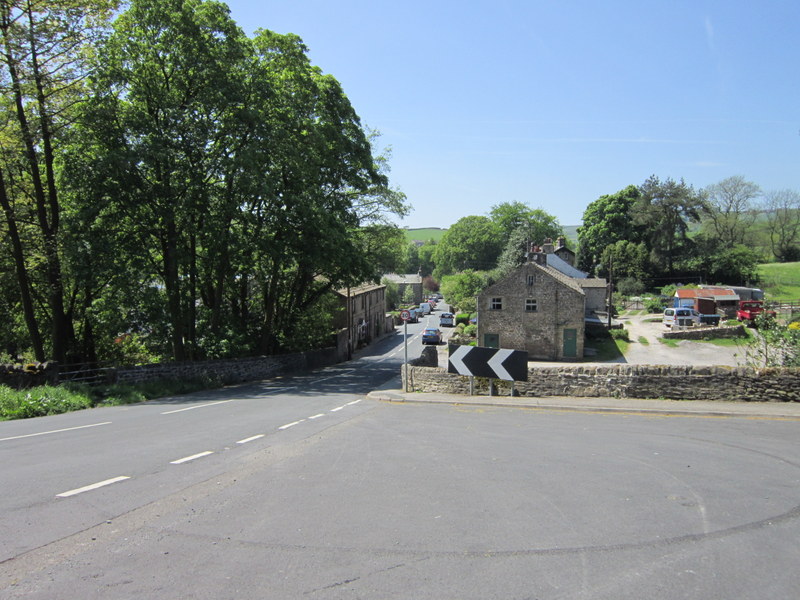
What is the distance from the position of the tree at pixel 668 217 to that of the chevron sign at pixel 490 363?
71254 mm

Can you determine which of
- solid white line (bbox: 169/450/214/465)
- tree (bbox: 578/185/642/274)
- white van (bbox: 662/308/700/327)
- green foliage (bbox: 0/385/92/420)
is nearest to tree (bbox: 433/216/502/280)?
tree (bbox: 578/185/642/274)

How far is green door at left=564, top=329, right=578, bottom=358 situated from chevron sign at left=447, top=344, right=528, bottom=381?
26072 mm

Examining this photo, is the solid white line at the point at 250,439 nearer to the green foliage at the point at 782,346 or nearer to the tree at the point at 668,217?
the green foliage at the point at 782,346

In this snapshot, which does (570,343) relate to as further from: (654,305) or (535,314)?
(654,305)

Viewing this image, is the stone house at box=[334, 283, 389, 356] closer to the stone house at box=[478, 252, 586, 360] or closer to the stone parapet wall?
the stone house at box=[478, 252, 586, 360]

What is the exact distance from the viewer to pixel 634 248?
7819 cm

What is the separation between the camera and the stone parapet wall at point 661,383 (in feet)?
42.2

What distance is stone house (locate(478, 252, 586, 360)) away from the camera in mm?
40188

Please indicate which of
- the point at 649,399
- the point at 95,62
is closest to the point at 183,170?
the point at 95,62

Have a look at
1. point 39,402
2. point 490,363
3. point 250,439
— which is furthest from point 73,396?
point 490,363

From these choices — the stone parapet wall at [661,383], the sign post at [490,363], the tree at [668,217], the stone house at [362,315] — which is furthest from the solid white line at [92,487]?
the tree at [668,217]

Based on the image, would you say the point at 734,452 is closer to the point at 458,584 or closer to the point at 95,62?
the point at 458,584

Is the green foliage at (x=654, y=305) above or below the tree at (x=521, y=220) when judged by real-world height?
below

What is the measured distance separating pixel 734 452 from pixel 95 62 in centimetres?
2501
